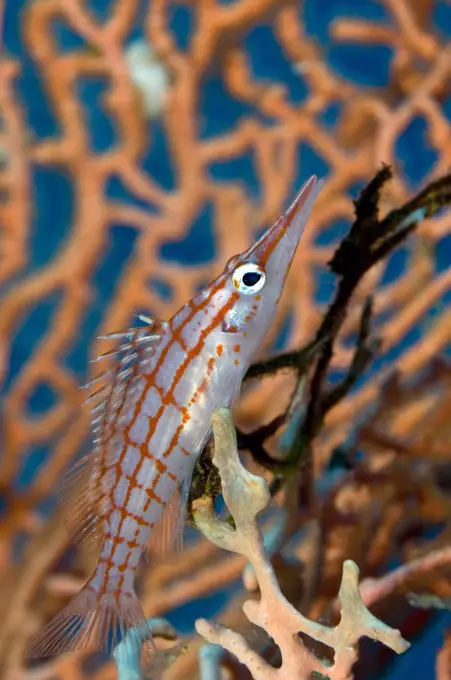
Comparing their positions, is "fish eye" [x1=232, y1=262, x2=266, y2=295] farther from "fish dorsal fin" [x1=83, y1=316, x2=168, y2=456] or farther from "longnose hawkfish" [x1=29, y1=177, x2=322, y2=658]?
"fish dorsal fin" [x1=83, y1=316, x2=168, y2=456]

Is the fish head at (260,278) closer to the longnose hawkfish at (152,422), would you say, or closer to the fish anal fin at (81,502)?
the longnose hawkfish at (152,422)

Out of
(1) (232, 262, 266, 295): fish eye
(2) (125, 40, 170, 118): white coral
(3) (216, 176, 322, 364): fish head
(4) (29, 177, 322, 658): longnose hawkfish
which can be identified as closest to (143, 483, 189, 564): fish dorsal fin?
(4) (29, 177, 322, 658): longnose hawkfish


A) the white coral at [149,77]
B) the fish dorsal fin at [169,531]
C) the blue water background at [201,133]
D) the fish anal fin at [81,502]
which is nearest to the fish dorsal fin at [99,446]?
the fish anal fin at [81,502]

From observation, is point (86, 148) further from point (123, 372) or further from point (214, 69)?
point (123, 372)

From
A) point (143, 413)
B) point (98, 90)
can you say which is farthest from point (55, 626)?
point (98, 90)

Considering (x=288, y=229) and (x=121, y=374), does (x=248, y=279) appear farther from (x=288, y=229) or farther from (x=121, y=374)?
(x=121, y=374)
